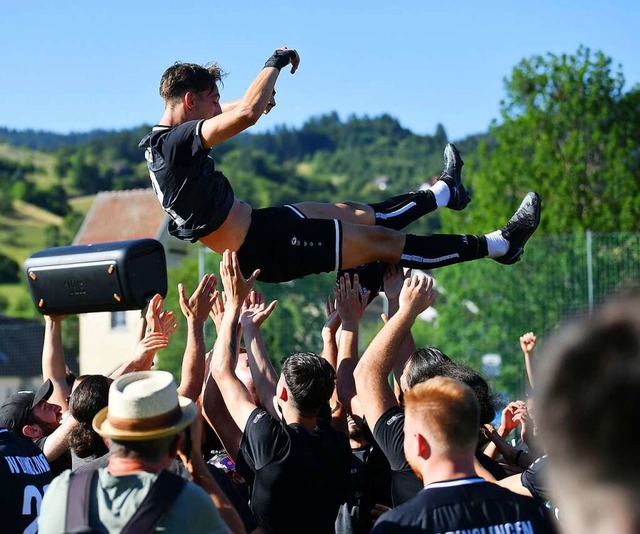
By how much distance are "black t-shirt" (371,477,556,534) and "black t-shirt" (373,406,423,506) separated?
0.83 metres

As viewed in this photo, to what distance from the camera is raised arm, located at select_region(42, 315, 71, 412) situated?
6.08 m

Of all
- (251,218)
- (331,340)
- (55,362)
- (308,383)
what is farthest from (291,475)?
(55,362)

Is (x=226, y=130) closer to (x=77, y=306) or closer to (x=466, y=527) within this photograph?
(x=77, y=306)

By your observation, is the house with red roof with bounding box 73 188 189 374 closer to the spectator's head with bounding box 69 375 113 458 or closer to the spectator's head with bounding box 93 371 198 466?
the spectator's head with bounding box 69 375 113 458

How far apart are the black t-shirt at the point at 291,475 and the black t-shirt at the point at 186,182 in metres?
1.92

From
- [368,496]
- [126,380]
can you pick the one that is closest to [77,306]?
[368,496]

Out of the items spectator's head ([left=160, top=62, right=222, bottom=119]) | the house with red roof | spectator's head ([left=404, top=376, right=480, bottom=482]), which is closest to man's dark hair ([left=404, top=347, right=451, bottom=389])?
spectator's head ([left=404, top=376, right=480, bottom=482])

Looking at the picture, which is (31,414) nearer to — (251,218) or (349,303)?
(251,218)

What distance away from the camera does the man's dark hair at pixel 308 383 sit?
411cm

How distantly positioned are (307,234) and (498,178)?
25598 mm

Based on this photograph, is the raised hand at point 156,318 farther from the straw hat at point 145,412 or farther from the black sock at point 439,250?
the straw hat at point 145,412

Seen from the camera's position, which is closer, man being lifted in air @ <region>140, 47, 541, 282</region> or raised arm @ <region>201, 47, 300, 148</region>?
raised arm @ <region>201, 47, 300, 148</region>

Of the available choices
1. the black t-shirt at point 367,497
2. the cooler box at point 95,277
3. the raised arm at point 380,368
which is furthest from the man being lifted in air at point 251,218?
the raised arm at point 380,368

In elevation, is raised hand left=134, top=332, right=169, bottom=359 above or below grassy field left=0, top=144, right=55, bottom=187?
above
